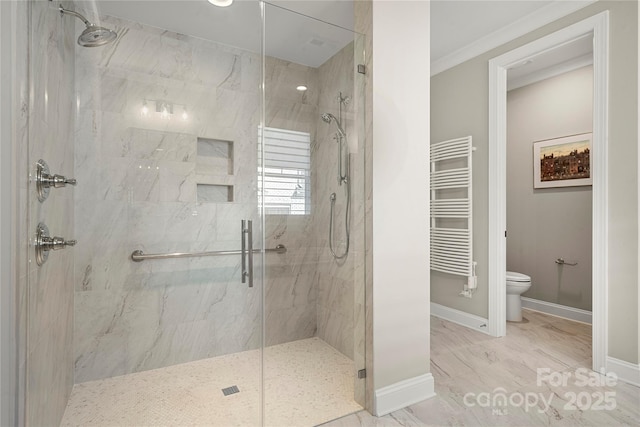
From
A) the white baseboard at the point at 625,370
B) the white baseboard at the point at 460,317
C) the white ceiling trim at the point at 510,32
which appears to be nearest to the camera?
the white baseboard at the point at 625,370

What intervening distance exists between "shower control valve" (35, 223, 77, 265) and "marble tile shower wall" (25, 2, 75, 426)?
3cm

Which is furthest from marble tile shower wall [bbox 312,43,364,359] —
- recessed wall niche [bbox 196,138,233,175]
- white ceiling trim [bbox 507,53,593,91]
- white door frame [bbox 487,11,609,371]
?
white ceiling trim [bbox 507,53,593,91]

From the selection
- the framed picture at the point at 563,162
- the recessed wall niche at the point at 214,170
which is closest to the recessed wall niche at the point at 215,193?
the recessed wall niche at the point at 214,170

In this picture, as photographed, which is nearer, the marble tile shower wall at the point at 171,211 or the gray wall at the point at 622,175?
the marble tile shower wall at the point at 171,211

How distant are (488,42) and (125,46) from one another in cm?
294

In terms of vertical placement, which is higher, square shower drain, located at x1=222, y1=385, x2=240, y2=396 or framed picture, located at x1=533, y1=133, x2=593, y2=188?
framed picture, located at x1=533, y1=133, x2=593, y2=188

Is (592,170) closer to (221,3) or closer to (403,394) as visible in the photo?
(403,394)

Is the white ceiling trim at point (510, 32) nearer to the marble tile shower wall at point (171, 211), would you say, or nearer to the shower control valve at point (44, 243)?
the marble tile shower wall at point (171, 211)

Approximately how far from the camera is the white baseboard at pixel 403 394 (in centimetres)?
187

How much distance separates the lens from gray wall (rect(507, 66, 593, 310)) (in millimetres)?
3557

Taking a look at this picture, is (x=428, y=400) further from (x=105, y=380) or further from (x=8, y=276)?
(x=8, y=276)

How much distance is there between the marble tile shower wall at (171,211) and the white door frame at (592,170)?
1985 millimetres

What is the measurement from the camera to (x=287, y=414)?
70.2 inches

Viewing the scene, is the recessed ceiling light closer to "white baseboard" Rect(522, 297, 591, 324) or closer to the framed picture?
the framed picture
